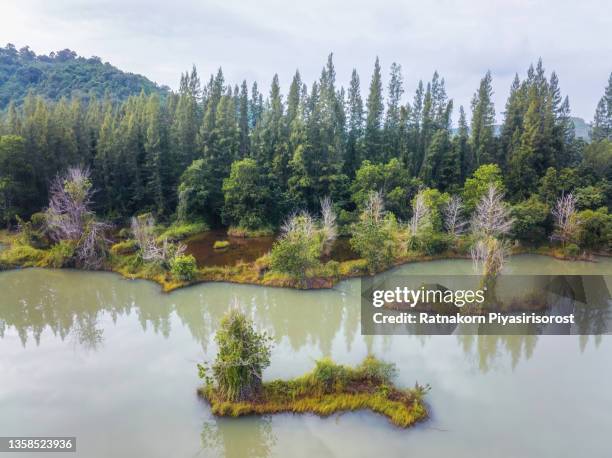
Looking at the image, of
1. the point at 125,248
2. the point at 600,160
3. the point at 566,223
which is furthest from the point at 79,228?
the point at 600,160

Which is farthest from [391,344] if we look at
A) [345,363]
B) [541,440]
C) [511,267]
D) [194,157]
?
[194,157]

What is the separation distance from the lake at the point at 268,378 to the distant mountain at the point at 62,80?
5271 cm

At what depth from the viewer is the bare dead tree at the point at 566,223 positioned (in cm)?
2370

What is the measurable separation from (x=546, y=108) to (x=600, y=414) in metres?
27.7

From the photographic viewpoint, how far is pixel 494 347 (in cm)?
1418

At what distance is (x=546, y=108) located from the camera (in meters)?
32.7

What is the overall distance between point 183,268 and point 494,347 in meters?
12.4

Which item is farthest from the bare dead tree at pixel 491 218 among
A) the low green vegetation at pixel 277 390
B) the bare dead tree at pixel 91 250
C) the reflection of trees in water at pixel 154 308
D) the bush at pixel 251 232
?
the bare dead tree at pixel 91 250

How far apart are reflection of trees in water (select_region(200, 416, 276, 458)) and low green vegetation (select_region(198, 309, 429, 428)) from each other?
0.73 ft

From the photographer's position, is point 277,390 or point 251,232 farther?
point 251,232

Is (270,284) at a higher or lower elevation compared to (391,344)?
higher

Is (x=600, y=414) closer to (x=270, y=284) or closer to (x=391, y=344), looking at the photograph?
(x=391, y=344)

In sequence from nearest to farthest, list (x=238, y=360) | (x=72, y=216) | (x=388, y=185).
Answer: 1. (x=238, y=360)
2. (x=72, y=216)
3. (x=388, y=185)

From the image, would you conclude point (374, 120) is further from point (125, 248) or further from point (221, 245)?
point (125, 248)
